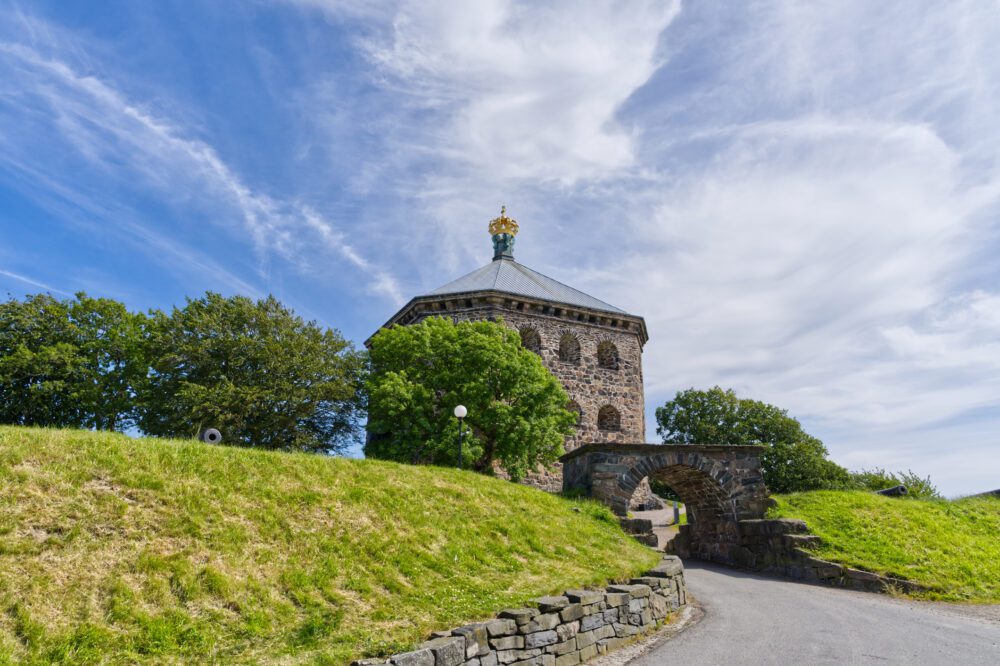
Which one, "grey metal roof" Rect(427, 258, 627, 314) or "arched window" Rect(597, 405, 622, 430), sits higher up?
"grey metal roof" Rect(427, 258, 627, 314)

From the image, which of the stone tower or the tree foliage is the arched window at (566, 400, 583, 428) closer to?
the stone tower

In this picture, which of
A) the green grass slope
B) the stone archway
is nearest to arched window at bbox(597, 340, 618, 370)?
the stone archway

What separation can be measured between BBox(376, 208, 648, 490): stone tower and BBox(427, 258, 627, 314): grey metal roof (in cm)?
7

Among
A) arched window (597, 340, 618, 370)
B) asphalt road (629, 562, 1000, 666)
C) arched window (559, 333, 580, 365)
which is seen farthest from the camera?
arched window (597, 340, 618, 370)

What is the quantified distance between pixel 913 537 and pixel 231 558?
17.5 meters

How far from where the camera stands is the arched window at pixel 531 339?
2891cm

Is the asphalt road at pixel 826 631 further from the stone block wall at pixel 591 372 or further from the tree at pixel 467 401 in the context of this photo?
the stone block wall at pixel 591 372

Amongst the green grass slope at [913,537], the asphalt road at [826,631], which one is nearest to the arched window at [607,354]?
the green grass slope at [913,537]

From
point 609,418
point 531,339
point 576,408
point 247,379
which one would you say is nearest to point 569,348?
point 531,339

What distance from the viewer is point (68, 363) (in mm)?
25375

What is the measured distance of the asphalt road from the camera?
7539 millimetres

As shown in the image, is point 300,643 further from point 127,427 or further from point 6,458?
point 127,427

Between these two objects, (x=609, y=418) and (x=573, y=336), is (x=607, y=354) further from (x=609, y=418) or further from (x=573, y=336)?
(x=609, y=418)

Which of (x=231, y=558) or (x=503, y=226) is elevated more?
(x=503, y=226)
